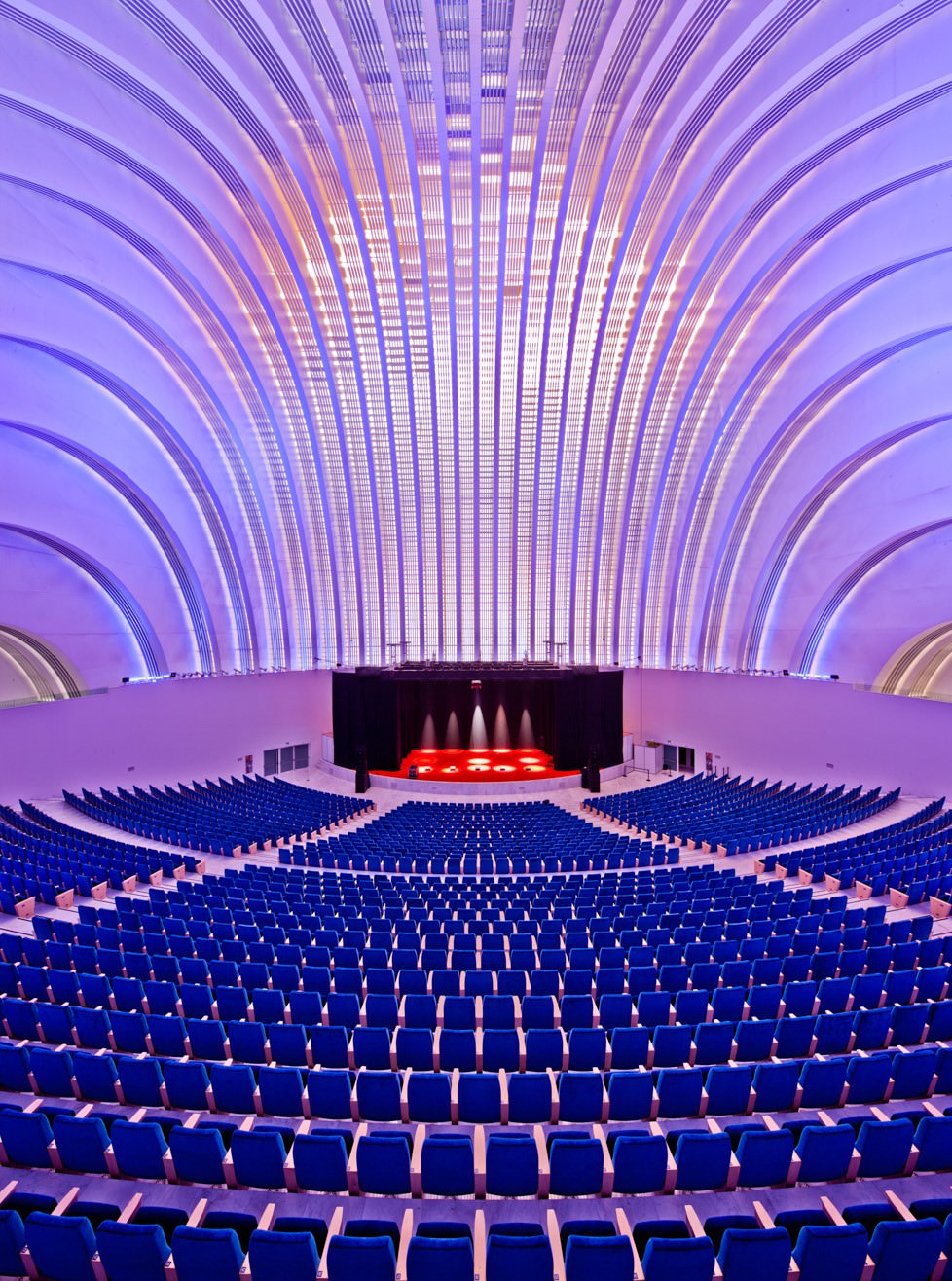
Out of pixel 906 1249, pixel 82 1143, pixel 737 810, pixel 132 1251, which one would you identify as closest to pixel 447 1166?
pixel 132 1251

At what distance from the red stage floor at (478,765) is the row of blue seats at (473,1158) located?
21.5 metres

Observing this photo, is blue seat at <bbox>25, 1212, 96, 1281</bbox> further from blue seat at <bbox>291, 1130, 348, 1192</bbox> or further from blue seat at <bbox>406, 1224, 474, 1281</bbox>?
blue seat at <bbox>406, 1224, 474, 1281</bbox>

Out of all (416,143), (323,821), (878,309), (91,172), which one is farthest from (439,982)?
(416,143)

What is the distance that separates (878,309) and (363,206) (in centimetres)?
1423

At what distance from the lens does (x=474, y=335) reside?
21156 mm

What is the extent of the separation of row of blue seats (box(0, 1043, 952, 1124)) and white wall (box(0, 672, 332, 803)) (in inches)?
682

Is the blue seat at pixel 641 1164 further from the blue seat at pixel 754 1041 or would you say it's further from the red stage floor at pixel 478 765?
the red stage floor at pixel 478 765

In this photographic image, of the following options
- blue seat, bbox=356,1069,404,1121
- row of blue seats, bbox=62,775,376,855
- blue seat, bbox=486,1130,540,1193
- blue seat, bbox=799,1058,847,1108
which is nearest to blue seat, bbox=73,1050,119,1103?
blue seat, bbox=356,1069,404,1121

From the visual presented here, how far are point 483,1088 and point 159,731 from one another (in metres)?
21.6

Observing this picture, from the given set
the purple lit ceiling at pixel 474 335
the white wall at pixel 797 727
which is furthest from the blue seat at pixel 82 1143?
the white wall at pixel 797 727

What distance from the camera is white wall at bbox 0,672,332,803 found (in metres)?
19.6

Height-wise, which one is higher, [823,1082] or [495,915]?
[823,1082]

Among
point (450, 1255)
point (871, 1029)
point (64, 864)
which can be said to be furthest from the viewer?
point (64, 864)

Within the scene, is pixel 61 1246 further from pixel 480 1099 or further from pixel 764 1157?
pixel 764 1157
